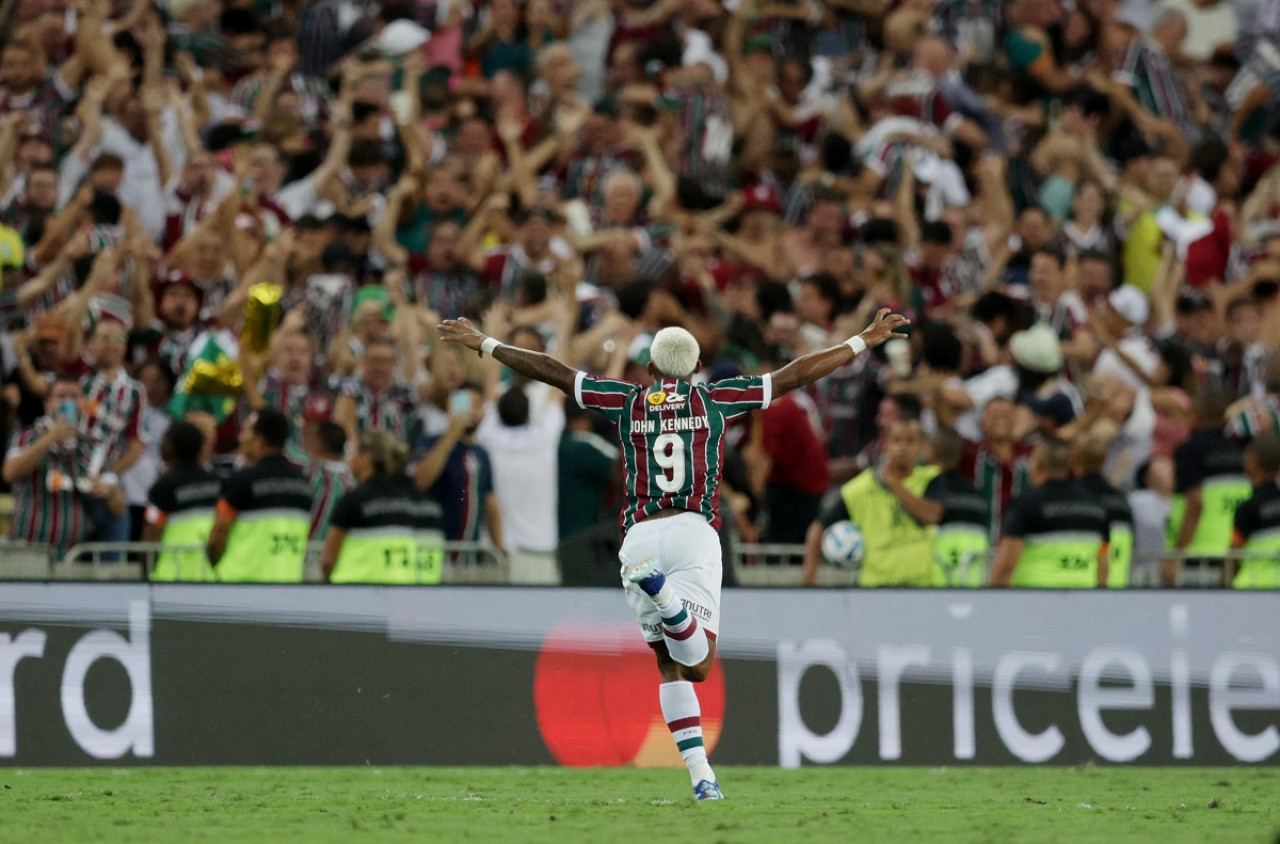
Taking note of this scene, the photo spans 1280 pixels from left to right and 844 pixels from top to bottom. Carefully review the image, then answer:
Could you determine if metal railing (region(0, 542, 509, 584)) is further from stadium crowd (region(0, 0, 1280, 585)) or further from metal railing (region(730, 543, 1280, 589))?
metal railing (region(730, 543, 1280, 589))

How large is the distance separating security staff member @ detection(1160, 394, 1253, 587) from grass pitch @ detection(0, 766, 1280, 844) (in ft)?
6.45

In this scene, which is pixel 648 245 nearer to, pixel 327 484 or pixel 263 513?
pixel 327 484

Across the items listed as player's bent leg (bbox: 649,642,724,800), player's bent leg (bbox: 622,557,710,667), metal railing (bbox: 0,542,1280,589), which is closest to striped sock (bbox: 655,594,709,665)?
player's bent leg (bbox: 622,557,710,667)

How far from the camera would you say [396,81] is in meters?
19.9

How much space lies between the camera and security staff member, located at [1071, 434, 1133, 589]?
14602 millimetres

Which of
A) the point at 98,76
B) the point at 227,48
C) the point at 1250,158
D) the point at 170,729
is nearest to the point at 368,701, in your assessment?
the point at 170,729

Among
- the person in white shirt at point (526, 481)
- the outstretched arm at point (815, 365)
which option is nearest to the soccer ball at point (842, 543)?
the person in white shirt at point (526, 481)

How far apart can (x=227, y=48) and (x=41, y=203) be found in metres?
3.72

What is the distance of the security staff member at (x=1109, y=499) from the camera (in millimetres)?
14602

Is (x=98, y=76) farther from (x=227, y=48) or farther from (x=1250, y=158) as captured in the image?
(x=1250, y=158)

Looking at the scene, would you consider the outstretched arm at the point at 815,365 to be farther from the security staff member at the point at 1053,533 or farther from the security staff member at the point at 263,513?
the security staff member at the point at 263,513

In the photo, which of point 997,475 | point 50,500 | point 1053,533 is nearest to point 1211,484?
point 997,475

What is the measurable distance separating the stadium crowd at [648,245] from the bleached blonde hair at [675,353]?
12.9 feet

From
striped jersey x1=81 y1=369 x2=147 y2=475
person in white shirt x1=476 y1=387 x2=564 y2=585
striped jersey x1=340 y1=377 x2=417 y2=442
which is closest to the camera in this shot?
striped jersey x1=81 y1=369 x2=147 y2=475
